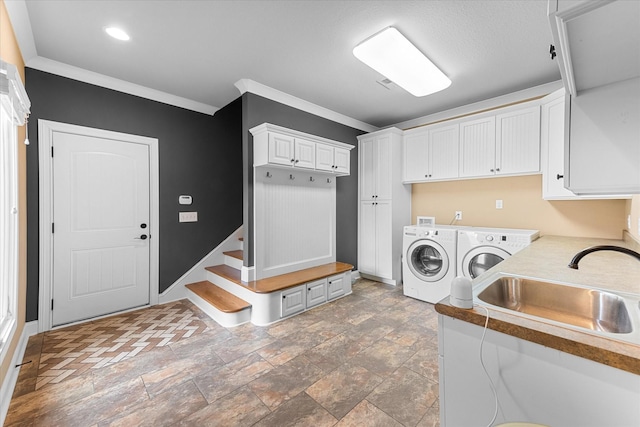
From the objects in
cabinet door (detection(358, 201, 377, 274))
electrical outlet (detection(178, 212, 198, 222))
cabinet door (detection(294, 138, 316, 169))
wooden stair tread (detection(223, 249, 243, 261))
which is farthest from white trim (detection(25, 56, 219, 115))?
cabinet door (detection(358, 201, 377, 274))

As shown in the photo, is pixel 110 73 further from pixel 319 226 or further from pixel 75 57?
pixel 319 226

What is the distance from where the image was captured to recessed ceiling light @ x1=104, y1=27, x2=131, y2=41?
7.08 feet

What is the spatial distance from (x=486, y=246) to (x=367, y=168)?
2.05 meters

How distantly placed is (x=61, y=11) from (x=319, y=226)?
3.11 meters

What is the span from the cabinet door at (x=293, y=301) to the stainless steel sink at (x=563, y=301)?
2.05m

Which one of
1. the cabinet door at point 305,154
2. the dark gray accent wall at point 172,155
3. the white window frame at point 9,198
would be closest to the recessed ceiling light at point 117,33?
the white window frame at point 9,198

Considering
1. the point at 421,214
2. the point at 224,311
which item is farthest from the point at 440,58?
the point at 224,311

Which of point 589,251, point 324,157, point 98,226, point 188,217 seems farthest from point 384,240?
point 98,226

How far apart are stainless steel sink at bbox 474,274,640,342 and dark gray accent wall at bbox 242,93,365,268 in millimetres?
2418

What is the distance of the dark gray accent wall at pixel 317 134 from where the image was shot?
3.09 meters

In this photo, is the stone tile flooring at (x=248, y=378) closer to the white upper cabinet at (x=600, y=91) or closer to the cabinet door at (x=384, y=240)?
the cabinet door at (x=384, y=240)

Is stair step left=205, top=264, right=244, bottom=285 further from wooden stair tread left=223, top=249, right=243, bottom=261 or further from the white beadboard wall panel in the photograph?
the white beadboard wall panel

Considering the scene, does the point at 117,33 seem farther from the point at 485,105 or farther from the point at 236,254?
the point at 485,105

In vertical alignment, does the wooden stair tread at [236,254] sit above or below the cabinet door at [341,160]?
below
